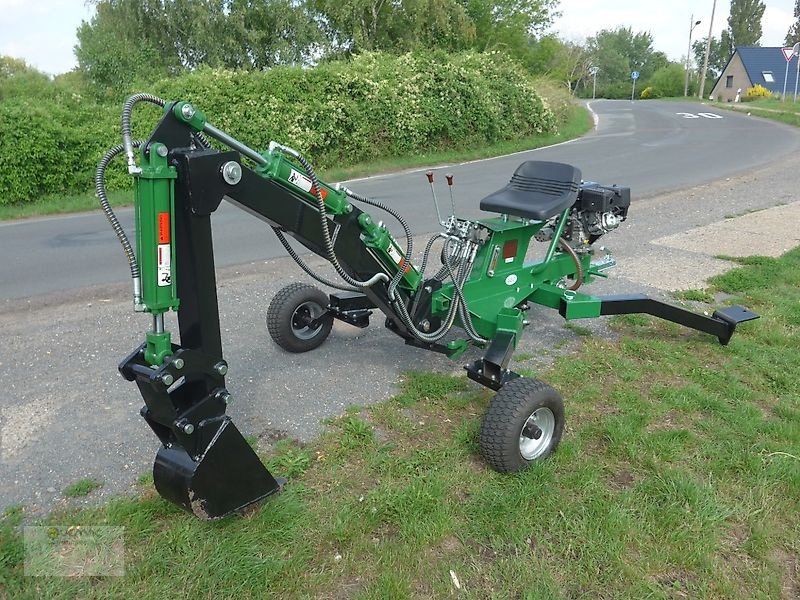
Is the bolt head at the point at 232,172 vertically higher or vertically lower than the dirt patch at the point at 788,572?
higher

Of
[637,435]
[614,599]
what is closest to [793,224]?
[637,435]

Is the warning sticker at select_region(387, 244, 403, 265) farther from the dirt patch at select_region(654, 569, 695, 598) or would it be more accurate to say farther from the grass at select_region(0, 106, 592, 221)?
the grass at select_region(0, 106, 592, 221)

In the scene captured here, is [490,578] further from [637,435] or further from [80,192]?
[80,192]

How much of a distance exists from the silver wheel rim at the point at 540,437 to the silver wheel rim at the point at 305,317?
1991 mm

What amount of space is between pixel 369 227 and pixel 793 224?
7996 mm

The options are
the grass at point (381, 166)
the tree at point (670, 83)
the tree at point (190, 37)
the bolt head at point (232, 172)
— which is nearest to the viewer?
the bolt head at point (232, 172)

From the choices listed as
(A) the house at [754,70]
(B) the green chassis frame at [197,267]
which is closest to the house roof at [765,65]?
(A) the house at [754,70]

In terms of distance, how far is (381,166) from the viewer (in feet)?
53.2

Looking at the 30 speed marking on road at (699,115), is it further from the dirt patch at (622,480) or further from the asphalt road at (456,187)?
the dirt patch at (622,480)

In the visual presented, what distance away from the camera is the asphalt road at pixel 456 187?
7.68 meters

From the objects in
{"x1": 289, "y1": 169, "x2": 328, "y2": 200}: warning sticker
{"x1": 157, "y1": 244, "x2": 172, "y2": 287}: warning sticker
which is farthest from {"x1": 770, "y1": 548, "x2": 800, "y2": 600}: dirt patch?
{"x1": 157, "y1": 244, "x2": 172, "y2": 287}: warning sticker

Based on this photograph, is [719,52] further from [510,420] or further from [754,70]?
[510,420]

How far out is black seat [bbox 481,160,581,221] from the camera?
424cm

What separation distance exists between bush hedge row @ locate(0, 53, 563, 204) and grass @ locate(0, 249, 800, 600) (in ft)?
36.7
